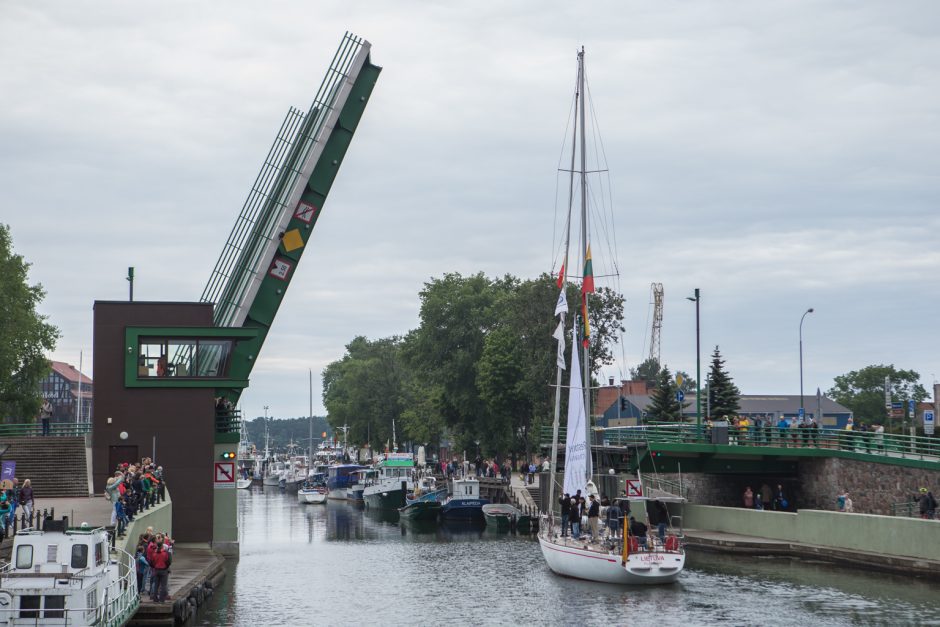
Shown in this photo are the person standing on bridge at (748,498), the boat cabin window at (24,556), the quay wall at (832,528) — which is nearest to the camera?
the boat cabin window at (24,556)

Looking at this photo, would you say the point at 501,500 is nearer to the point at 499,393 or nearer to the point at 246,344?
the point at 499,393

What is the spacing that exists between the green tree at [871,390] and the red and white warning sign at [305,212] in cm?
11410

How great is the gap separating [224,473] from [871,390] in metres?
126

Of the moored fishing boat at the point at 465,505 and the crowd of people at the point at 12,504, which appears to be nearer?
the crowd of people at the point at 12,504

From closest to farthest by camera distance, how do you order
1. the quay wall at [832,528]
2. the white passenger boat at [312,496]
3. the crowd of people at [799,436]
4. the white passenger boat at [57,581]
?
1. the white passenger boat at [57,581]
2. the quay wall at [832,528]
3. the crowd of people at [799,436]
4. the white passenger boat at [312,496]

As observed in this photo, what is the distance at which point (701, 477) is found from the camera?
57.7 m

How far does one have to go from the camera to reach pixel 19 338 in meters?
65.1

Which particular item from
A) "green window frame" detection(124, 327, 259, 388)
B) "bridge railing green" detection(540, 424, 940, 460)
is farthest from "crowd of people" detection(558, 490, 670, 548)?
"green window frame" detection(124, 327, 259, 388)

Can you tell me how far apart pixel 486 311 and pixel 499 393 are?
475 inches

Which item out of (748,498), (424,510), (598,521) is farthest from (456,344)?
(598,521)

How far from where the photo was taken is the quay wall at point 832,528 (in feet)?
113

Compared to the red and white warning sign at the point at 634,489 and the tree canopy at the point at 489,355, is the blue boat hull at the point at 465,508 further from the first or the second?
the red and white warning sign at the point at 634,489

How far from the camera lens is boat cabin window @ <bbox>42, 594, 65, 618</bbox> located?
2030cm

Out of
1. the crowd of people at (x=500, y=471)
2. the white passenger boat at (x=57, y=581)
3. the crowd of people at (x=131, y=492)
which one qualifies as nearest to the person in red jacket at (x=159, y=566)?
the crowd of people at (x=131, y=492)
